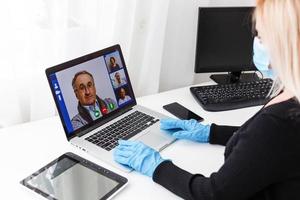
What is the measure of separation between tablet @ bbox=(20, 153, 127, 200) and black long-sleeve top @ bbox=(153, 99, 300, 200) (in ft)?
0.73

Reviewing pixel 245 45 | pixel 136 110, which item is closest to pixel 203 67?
pixel 245 45

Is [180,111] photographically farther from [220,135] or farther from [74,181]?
[74,181]

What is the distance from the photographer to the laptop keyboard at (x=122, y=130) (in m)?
1.14

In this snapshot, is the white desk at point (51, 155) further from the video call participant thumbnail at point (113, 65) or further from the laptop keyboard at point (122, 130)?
the video call participant thumbnail at point (113, 65)

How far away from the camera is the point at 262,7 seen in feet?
2.46

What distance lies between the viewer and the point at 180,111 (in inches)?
53.7

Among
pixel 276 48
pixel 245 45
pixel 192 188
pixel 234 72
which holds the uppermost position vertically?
pixel 276 48

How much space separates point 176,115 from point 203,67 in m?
0.30

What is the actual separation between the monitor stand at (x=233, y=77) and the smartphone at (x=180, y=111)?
323mm

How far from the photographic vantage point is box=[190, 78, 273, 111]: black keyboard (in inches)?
55.6

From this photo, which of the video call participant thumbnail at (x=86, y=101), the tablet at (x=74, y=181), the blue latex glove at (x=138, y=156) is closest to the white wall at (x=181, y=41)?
the video call participant thumbnail at (x=86, y=101)

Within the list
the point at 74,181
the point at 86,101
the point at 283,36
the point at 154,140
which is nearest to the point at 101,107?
the point at 86,101

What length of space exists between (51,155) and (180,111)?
512 millimetres

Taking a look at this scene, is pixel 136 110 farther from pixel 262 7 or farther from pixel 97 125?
pixel 262 7
